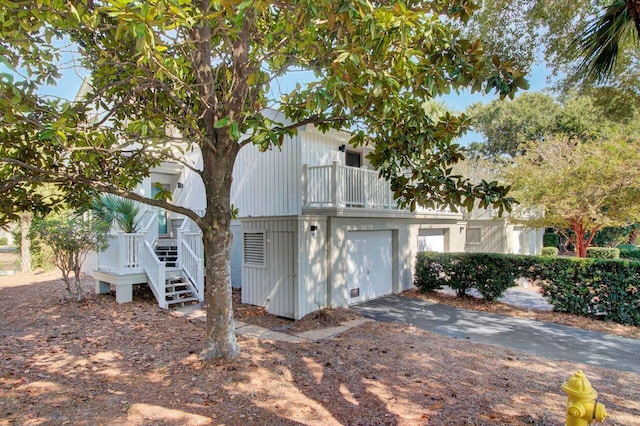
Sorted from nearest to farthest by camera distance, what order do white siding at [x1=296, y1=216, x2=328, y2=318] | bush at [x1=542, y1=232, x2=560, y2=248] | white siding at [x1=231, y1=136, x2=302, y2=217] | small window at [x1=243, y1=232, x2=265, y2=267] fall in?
white siding at [x1=296, y1=216, x2=328, y2=318]
small window at [x1=243, y1=232, x2=265, y2=267]
white siding at [x1=231, y1=136, x2=302, y2=217]
bush at [x1=542, y1=232, x2=560, y2=248]

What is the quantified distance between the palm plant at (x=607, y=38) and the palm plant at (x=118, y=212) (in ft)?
36.1

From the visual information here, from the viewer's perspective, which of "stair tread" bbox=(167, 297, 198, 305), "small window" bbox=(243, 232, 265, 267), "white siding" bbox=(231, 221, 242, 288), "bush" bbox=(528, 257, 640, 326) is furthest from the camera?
"white siding" bbox=(231, 221, 242, 288)

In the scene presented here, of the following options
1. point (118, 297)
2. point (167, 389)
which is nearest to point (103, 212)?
point (118, 297)

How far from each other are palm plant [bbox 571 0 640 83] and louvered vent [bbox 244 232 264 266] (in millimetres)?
7743

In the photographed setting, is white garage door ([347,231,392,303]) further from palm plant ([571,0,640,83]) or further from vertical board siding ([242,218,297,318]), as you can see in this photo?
palm plant ([571,0,640,83])

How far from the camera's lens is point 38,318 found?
27.0 ft

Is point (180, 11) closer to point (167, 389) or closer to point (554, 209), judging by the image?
point (167, 389)

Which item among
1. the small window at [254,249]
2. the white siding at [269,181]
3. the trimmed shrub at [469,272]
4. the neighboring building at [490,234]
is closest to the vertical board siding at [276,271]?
the small window at [254,249]

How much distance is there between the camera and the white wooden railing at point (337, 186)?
9734 millimetres

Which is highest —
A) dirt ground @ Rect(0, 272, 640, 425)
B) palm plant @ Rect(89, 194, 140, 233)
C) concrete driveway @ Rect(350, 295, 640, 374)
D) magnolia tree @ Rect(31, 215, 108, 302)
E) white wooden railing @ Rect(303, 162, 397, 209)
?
white wooden railing @ Rect(303, 162, 397, 209)

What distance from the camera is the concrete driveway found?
258 inches

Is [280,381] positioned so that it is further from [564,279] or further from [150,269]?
[564,279]

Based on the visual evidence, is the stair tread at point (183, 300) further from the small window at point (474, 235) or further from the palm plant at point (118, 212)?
the small window at point (474, 235)

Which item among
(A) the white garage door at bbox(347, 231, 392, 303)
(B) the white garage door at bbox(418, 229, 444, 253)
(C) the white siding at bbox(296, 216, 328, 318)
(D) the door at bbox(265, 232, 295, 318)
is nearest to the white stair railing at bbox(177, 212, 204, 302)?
(D) the door at bbox(265, 232, 295, 318)
